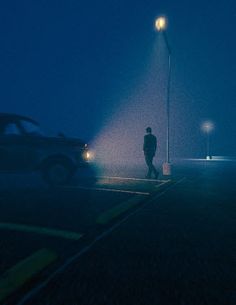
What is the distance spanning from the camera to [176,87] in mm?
141000

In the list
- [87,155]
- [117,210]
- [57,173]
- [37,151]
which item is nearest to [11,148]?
[37,151]

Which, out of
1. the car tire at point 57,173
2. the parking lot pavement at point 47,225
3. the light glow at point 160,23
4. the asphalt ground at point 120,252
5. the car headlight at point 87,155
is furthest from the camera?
the light glow at point 160,23

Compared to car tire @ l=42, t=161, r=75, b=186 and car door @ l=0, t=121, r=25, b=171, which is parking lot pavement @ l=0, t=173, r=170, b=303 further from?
car tire @ l=42, t=161, r=75, b=186

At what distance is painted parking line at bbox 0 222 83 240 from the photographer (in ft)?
13.3

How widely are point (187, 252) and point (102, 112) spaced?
12869cm

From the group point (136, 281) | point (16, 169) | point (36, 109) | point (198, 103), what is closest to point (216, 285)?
point (136, 281)

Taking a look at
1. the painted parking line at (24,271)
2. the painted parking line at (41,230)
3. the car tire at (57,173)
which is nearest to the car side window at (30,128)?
Result: the car tire at (57,173)

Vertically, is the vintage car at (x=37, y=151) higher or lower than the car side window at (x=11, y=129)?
lower

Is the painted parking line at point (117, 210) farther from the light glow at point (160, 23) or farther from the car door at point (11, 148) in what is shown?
the light glow at point (160, 23)

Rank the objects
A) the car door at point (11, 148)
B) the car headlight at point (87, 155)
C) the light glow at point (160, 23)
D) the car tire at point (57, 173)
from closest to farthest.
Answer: the car door at point (11, 148) → the car tire at point (57, 173) → the car headlight at point (87, 155) → the light glow at point (160, 23)

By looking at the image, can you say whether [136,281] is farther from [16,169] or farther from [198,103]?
[198,103]

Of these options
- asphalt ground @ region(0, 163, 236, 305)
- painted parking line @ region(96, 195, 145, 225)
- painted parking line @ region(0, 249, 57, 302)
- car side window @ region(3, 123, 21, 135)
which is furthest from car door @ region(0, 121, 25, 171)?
painted parking line @ region(0, 249, 57, 302)

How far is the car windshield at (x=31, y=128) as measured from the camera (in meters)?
8.83

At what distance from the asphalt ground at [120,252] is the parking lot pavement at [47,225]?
13 mm
